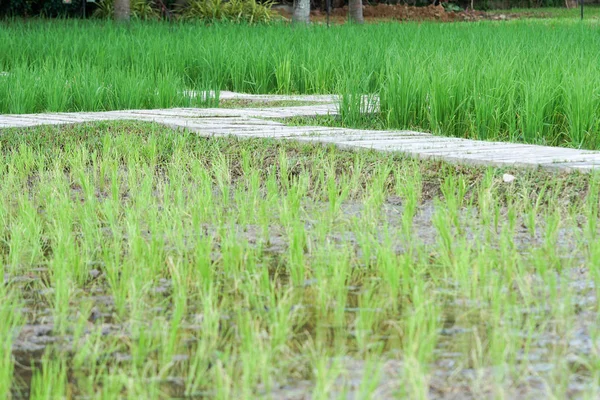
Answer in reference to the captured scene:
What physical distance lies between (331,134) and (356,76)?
1509 mm

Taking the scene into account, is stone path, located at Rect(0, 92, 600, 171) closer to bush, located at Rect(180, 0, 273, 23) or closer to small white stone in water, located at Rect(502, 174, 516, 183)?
small white stone in water, located at Rect(502, 174, 516, 183)

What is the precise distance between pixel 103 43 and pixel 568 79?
6.40 metres

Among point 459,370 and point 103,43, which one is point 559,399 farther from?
point 103,43

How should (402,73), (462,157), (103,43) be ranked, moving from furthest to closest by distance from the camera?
(103,43), (402,73), (462,157)

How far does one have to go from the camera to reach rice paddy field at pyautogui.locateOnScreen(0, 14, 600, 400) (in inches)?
95.7

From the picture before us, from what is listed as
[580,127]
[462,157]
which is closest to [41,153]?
[462,157]

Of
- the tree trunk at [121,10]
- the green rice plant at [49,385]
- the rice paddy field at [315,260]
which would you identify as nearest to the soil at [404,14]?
the tree trunk at [121,10]

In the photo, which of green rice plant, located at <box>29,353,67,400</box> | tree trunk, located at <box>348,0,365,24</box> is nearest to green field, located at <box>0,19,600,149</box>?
green rice plant, located at <box>29,353,67,400</box>

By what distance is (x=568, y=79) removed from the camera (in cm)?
623

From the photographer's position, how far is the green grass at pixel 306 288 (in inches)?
94.5

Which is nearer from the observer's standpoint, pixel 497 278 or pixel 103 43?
pixel 497 278

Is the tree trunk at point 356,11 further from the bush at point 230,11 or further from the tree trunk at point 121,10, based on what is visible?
the tree trunk at point 121,10

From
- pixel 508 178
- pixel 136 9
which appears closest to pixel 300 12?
pixel 136 9

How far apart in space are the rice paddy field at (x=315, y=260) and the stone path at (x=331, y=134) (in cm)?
12
